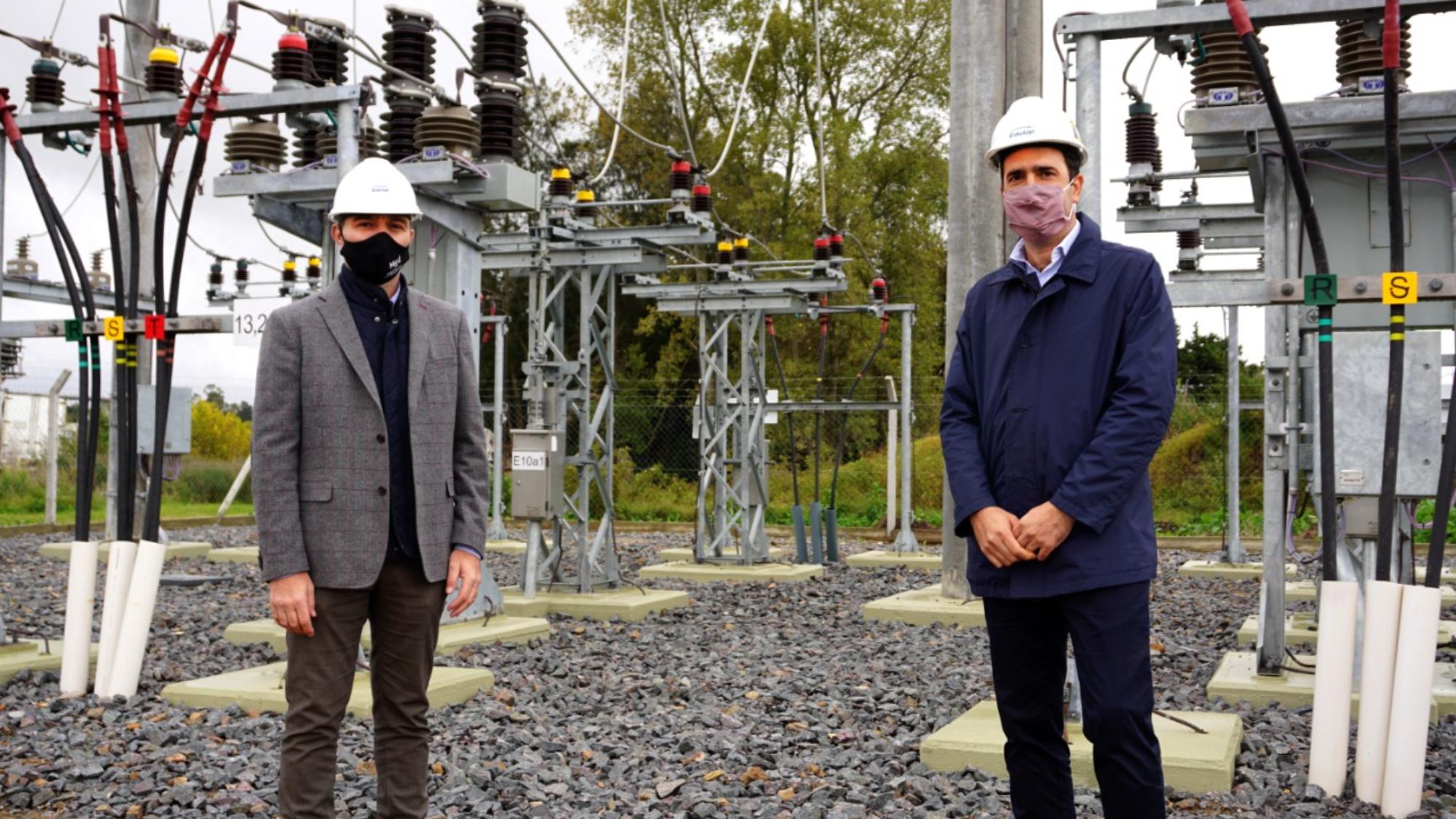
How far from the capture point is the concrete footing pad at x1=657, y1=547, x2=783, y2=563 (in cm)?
1538

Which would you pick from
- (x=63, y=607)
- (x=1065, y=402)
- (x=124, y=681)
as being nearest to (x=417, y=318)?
(x=1065, y=402)

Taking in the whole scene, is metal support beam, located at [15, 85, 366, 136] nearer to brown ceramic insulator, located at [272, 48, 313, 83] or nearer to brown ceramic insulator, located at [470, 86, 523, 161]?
brown ceramic insulator, located at [272, 48, 313, 83]

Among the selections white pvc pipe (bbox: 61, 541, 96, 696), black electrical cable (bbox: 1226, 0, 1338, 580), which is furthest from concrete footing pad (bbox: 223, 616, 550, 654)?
black electrical cable (bbox: 1226, 0, 1338, 580)

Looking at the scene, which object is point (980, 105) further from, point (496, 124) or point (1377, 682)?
point (1377, 682)

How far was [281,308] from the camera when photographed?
369 centimetres

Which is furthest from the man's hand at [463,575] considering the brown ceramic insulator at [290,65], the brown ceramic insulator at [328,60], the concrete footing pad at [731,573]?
the concrete footing pad at [731,573]

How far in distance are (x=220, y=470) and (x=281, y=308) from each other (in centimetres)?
2275

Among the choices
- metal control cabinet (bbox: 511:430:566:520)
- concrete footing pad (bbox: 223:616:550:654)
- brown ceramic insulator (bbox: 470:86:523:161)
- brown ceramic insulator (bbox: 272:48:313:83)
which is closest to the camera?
brown ceramic insulator (bbox: 272:48:313:83)

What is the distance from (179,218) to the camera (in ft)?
21.7

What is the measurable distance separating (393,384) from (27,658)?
4.62 meters

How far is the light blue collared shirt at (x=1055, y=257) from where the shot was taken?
3545mm

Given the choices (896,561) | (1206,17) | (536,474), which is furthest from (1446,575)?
(1206,17)

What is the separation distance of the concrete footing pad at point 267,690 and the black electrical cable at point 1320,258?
12.7 feet

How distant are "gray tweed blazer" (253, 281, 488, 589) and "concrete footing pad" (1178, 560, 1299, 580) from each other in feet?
34.7
